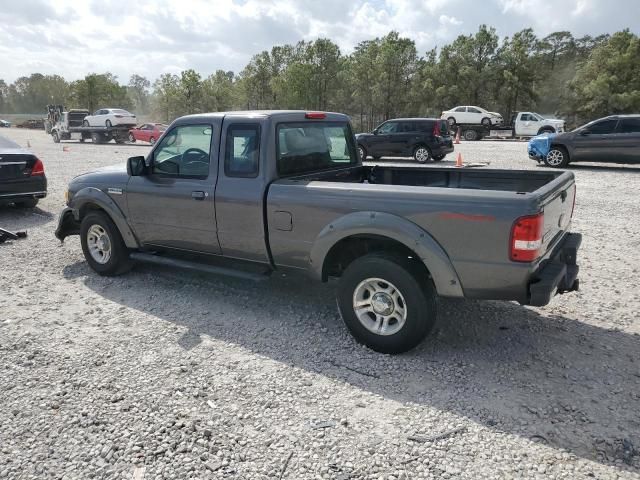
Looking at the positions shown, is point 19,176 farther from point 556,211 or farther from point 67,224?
point 556,211

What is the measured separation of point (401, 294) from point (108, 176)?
11.9 ft

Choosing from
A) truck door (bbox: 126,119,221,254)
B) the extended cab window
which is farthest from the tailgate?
truck door (bbox: 126,119,221,254)

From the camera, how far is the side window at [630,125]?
1430 centimetres

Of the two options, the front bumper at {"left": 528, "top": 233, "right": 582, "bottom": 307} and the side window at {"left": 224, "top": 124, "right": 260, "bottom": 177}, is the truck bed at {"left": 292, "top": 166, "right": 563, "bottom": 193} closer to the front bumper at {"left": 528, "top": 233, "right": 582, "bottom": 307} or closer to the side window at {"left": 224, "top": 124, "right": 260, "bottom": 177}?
the side window at {"left": 224, "top": 124, "right": 260, "bottom": 177}

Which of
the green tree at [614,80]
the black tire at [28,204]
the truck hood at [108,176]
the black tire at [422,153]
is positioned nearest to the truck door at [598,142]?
the black tire at [422,153]

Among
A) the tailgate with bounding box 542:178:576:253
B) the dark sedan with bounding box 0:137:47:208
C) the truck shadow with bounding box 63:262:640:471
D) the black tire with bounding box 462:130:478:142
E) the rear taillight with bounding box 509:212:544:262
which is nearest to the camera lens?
the truck shadow with bounding box 63:262:640:471

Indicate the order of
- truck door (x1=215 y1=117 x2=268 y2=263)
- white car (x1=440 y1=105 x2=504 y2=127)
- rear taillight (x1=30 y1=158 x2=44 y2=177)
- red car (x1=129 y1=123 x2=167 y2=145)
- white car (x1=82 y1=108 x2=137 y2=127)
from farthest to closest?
white car (x1=440 y1=105 x2=504 y2=127) → white car (x1=82 y1=108 x2=137 y2=127) → red car (x1=129 y1=123 x2=167 y2=145) → rear taillight (x1=30 y1=158 x2=44 y2=177) → truck door (x1=215 y1=117 x2=268 y2=263)

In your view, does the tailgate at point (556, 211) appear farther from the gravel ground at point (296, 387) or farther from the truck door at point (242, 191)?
the truck door at point (242, 191)

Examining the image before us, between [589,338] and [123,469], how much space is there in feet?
11.7

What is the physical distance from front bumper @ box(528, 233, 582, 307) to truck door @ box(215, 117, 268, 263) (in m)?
2.19

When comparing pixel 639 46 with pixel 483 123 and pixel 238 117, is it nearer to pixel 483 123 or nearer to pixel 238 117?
pixel 483 123

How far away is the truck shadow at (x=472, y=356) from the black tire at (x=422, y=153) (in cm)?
1357

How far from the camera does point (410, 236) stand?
3.51 meters

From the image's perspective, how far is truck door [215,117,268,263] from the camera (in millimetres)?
4285
